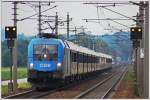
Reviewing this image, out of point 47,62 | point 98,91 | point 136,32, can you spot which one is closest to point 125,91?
point 98,91

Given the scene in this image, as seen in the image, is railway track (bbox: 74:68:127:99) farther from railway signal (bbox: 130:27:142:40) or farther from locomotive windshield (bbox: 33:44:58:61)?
railway signal (bbox: 130:27:142:40)

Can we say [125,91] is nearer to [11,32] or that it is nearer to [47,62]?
[47,62]

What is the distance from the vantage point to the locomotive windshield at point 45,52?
1019 inches

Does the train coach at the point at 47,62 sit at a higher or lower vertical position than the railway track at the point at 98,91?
higher

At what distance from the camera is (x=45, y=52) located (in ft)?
85.6

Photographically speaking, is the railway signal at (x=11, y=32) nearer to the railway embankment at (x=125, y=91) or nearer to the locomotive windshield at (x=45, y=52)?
the locomotive windshield at (x=45, y=52)

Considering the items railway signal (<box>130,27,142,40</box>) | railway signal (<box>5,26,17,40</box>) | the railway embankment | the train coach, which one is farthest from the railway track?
railway signal (<box>5,26,17,40</box>)

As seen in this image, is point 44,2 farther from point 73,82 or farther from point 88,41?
point 88,41

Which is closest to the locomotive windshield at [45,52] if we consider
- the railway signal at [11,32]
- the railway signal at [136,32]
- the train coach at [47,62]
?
the train coach at [47,62]

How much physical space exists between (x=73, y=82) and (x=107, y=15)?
5.95 meters

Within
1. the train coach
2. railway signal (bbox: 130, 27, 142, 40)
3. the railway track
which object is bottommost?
the railway track

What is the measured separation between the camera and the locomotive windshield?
1019 inches

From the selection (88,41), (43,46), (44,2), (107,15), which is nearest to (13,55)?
(43,46)

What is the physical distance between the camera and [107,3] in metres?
27.4
